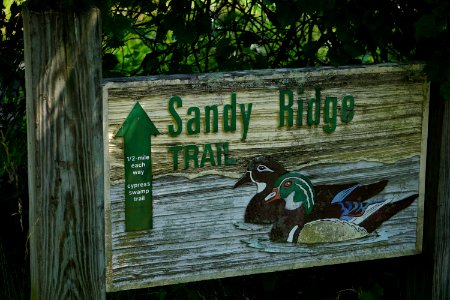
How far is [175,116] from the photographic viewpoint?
2.69 m

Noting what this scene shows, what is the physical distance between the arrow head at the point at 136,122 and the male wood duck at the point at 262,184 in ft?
1.30

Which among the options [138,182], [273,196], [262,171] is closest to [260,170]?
[262,171]

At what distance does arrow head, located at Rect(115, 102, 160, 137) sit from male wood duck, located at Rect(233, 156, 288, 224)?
396 mm

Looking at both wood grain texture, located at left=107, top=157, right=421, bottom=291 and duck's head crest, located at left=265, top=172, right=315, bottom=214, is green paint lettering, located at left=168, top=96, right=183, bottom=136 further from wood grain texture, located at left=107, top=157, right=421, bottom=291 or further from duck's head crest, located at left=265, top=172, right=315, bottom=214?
duck's head crest, located at left=265, top=172, right=315, bottom=214

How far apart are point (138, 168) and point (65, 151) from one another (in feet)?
0.92

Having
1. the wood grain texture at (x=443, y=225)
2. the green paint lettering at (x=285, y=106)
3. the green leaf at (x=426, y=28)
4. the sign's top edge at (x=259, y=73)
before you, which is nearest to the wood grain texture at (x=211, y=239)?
the wood grain texture at (x=443, y=225)

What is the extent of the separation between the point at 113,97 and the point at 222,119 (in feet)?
1.28

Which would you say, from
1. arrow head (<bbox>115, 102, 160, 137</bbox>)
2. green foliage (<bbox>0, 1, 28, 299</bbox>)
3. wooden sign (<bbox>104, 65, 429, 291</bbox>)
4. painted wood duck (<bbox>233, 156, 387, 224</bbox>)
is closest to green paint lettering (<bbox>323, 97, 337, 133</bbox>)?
wooden sign (<bbox>104, 65, 429, 291</bbox>)

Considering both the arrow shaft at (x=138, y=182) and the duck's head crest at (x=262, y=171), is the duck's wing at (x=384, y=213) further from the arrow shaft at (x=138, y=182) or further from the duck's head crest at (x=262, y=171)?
Result: the arrow shaft at (x=138, y=182)

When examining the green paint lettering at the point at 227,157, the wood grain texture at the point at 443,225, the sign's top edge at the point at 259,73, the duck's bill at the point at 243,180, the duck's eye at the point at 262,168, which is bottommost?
the wood grain texture at the point at 443,225

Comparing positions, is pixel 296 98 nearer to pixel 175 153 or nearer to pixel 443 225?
pixel 175 153

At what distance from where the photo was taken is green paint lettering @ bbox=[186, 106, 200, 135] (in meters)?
2.71

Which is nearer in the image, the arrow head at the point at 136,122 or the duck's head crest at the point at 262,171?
the arrow head at the point at 136,122

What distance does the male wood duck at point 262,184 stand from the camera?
285 cm
